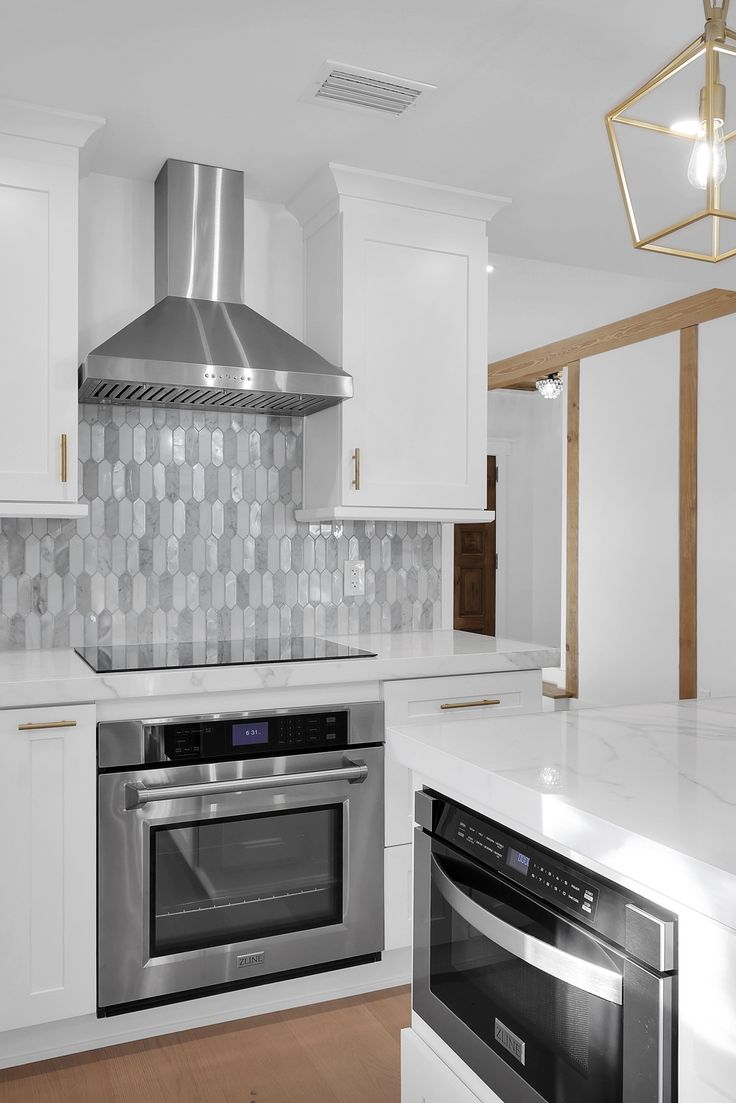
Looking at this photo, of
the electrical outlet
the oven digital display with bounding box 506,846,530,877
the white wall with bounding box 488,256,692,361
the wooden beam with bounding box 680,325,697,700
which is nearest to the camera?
the oven digital display with bounding box 506,846,530,877

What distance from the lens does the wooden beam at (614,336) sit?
509 cm

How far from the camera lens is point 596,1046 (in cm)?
107

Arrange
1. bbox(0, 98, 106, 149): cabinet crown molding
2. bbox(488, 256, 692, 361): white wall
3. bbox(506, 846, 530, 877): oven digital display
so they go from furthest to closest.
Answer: bbox(488, 256, 692, 361): white wall
bbox(0, 98, 106, 149): cabinet crown molding
bbox(506, 846, 530, 877): oven digital display

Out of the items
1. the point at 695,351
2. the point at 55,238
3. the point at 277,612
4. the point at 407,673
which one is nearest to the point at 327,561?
the point at 277,612

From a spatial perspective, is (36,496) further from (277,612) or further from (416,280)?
(416,280)

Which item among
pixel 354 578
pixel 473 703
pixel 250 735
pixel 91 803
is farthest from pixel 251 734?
pixel 354 578

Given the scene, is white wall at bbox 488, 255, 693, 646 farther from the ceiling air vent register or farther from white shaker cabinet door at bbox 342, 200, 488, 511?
the ceiling air vent register

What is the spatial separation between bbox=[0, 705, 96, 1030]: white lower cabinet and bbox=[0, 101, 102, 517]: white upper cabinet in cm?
64

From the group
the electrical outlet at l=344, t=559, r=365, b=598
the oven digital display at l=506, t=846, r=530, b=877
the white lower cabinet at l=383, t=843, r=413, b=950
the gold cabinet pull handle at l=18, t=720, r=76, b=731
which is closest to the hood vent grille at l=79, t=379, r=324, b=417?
the electrical outlet at l=344, t=559, r=365, b=598

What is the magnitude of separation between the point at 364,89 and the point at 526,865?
76.9 inches

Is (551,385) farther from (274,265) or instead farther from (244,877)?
(244,877)

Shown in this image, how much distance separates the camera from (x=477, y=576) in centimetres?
834

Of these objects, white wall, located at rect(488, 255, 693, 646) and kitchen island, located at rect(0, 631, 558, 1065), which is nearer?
kitchen island, located at rect(0, 631, 558, 1065)

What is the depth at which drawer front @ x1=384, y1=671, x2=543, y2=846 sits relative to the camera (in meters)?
2.60
